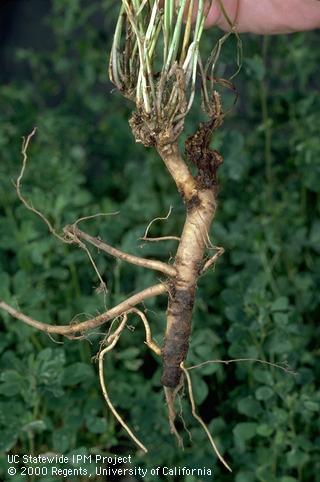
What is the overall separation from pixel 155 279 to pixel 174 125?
53 cm

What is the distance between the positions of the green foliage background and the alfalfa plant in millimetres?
188

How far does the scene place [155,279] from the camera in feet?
5.40

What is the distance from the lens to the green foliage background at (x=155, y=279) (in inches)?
55.4

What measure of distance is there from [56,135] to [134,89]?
820 millimetres

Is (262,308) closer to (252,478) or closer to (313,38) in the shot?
(252,478)

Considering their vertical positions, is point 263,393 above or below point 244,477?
above

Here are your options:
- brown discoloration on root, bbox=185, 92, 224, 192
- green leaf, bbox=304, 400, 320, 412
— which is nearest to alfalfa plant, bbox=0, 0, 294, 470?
brown discoloration on root, bbox=185, 92, 224, 192

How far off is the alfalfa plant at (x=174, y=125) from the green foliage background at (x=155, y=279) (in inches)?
7.4

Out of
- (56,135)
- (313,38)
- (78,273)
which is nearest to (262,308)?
(78,273)

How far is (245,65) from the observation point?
1.71 meters

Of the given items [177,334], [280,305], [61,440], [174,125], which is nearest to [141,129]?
[174,125]

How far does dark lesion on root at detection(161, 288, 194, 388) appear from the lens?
1228mm

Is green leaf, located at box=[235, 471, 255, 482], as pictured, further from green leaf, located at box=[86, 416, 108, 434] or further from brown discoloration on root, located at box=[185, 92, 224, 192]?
brown discoloration on root, located at box=[185, 92, 224, 192]

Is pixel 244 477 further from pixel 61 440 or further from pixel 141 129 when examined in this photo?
pixel 141 129
